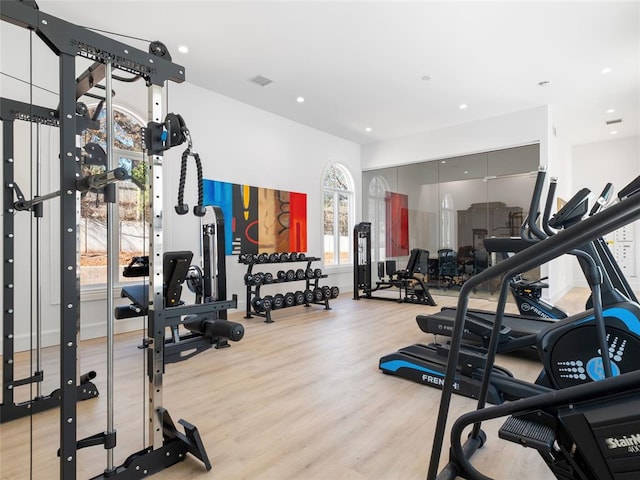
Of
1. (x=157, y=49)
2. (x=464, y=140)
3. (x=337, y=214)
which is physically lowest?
(x=337, y=214)

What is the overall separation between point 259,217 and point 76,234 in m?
4.74

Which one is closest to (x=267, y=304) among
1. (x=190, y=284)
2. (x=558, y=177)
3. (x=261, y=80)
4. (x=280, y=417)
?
(x=190, y=284)

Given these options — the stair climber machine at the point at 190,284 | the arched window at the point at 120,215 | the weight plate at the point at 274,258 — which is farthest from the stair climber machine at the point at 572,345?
the arched window at the point at 120,215

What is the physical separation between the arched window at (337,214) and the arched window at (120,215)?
3.86m

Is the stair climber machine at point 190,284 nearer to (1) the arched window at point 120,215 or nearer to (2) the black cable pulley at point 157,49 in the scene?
(1) the arched window at point 120,215

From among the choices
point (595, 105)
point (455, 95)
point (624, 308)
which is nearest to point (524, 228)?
point (624, 308)

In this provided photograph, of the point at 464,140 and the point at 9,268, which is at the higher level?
the point at 464,140

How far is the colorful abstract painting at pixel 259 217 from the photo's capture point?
5.67 m

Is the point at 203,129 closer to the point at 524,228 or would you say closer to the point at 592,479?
the point at 524,228

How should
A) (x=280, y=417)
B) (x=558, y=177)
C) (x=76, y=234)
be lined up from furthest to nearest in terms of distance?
(x=558, y=177) → (x=280, y=417) → (x=76, y=234)

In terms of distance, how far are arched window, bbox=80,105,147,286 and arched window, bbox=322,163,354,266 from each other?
12.7 feet

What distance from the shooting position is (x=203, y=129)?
546 cm

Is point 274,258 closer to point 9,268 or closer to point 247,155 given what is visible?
point 247,155

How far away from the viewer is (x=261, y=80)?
17.1ft
